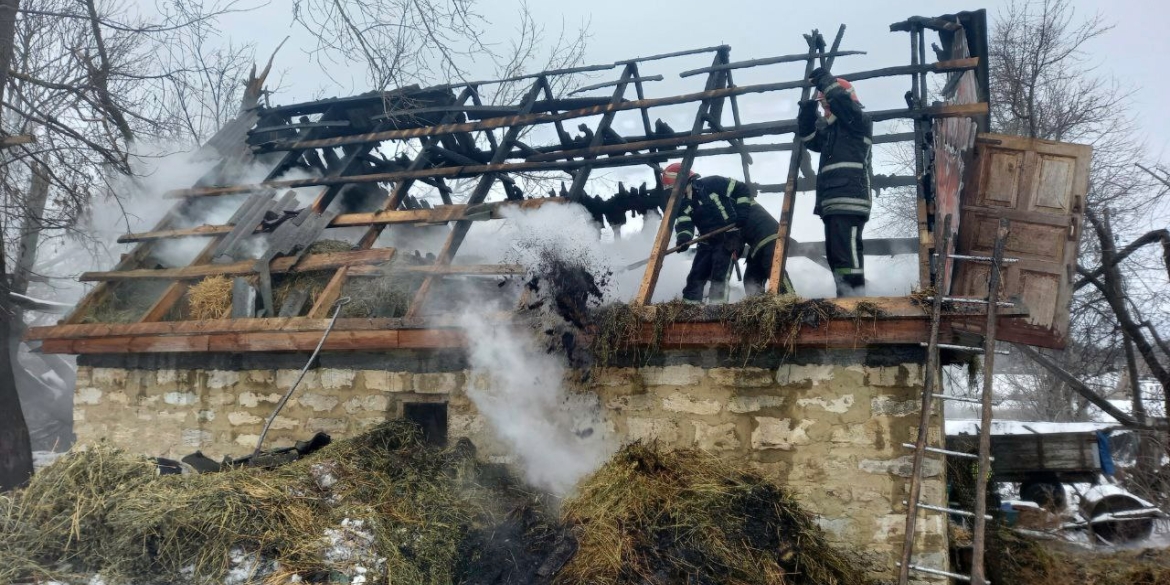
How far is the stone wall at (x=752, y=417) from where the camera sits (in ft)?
17.7

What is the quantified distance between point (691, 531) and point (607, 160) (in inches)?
170

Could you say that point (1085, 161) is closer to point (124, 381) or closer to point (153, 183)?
point (124, 381)

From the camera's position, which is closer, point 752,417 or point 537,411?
point 752,417

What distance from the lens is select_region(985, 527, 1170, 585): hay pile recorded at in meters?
6.99

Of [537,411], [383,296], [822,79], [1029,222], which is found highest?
[822,79]

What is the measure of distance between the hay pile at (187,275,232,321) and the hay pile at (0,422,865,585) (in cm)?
218

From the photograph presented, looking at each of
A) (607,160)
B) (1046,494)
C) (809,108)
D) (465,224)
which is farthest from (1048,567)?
(465,224)

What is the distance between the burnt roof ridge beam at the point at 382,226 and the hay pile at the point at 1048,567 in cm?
611

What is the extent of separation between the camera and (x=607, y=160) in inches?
322

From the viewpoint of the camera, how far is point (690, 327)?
575 cm

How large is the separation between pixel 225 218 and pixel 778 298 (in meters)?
6.95

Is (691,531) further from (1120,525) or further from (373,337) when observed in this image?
(1120,525)

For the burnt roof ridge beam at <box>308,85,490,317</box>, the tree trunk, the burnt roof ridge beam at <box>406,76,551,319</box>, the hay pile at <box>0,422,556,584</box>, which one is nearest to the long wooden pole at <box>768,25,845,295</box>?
the hay pile at <box>0,422,556,584</box>

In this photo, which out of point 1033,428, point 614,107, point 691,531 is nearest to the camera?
point 691,531
